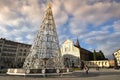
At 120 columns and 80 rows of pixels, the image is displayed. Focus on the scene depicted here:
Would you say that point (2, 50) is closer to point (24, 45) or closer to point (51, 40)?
point (24, 45)

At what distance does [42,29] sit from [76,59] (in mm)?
42565

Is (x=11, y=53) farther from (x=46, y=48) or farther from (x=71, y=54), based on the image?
(x=46, y=48)

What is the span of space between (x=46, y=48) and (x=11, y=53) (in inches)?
2029

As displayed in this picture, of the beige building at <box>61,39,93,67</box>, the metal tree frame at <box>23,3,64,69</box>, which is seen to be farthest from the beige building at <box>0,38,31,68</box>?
the metal tree frame at <box>23,3,64,69</box>

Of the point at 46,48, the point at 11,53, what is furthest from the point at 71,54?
the point at 46,48

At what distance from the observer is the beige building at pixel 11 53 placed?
234 feet

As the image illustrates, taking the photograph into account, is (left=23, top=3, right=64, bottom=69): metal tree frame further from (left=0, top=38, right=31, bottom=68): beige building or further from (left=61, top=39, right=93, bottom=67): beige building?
(left=0, top=38, right=31, bottom=68): beige building

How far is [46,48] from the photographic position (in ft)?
99.0

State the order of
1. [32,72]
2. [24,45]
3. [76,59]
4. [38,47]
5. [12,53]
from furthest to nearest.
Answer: [24,45], [12,53], [76,59], [38,47], [32,72]

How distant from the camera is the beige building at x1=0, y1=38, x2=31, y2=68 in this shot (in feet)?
234

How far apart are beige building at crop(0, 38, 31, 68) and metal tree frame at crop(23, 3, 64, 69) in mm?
45504

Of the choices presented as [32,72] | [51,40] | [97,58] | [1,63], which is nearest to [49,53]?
[51,40]

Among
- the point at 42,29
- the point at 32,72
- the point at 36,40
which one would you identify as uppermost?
the point at 42,29

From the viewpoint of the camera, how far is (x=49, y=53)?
31.5m
